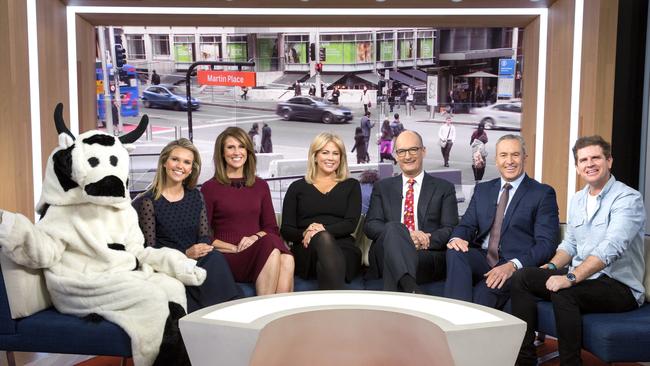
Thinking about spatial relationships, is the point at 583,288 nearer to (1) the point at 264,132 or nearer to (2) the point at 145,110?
(1) the point at 264,132

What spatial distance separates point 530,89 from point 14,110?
3501 mm

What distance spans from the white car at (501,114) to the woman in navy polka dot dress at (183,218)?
9.35ft

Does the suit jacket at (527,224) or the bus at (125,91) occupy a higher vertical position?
the bus at (125,91)

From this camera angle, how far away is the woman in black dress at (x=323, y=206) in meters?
4.06

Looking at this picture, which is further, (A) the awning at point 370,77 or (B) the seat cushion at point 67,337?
(A) the awning at point 370,77

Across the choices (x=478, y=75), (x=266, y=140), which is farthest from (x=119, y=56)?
(x=478, y=75)

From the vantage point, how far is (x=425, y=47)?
5.83 m

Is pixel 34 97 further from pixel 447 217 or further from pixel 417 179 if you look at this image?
pixel 447 217

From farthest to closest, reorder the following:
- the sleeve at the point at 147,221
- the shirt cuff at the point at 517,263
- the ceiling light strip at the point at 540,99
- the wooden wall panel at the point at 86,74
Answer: the ceiling light strip at the point at 540,99 → the wooden wall panel at the point at 86,74 → the sleeve at the point at 147,221 → the shirt cuff at the point at 517,263

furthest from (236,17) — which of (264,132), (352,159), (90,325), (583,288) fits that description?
(583,288)

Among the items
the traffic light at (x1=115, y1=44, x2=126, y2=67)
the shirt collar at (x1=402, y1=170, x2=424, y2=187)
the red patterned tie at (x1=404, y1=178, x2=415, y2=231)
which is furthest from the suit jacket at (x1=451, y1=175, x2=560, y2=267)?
the traffic light at (x1=115, y1=44, x2=126, y2=67)

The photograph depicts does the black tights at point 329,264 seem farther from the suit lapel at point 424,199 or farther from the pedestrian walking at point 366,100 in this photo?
the pedestrian walking at point 366,100

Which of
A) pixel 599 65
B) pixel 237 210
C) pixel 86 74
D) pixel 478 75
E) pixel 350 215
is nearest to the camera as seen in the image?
pixel 237 210

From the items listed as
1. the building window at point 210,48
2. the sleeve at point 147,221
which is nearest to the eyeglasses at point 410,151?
the sleeve at point 147,221
